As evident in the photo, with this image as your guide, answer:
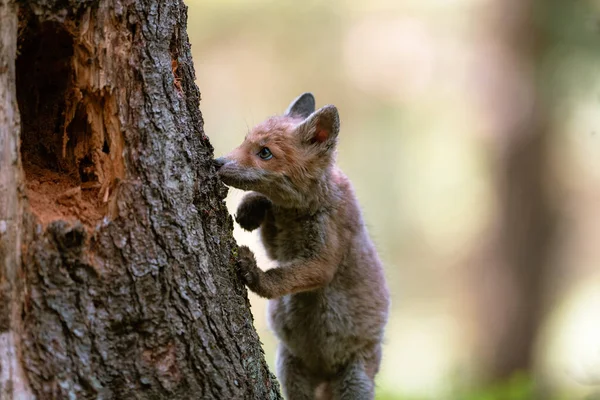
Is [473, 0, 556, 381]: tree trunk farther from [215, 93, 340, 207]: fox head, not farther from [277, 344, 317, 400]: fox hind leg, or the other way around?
[215, 93, 340, 207]: fox head

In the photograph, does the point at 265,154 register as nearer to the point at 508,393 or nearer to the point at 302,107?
the point at 302,107

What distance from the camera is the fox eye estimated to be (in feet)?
20.1

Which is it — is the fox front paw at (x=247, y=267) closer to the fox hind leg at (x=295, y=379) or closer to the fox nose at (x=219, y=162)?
the fox nose at (x=219, y=162)

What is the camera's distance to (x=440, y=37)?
57.7 ft

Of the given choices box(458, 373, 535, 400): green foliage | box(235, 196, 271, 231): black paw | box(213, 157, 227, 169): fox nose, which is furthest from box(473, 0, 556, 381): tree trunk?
box(213, 157, 227, 169): fox nose

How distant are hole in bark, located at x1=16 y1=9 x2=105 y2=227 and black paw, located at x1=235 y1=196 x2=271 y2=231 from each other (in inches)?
88.3

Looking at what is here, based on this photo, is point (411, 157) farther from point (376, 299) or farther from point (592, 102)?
point (376, 299)

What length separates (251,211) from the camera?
6.64 meters

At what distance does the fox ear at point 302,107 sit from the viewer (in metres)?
7.12

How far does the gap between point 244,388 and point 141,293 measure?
1050mm

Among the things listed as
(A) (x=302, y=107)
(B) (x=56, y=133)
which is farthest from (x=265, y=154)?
(B) (x=56, y=133)

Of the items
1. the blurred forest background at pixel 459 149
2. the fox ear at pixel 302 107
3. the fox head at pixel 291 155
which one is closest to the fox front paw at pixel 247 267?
the fox head at pixel 291 155

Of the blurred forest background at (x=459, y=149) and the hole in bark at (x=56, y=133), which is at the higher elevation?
the blurred forest background at (x=459, y=149)

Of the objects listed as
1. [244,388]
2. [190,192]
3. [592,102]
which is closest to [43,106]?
[190,192]
